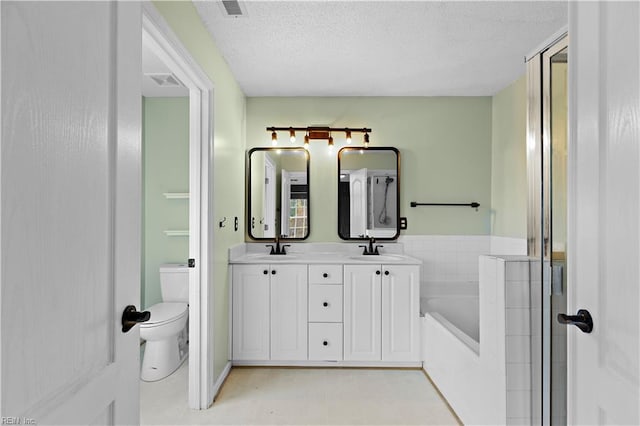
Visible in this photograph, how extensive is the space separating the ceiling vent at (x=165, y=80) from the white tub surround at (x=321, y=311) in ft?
5.04

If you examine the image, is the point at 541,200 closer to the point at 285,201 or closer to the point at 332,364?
the point at 332,364

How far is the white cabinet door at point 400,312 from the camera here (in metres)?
3.07

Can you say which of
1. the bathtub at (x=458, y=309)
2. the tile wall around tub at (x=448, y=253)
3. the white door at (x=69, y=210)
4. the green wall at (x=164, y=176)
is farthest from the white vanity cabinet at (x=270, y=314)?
the white door at (x=69, y=210)

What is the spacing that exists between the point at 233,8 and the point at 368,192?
200cm

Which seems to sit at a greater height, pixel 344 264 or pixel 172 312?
pixel 344 264

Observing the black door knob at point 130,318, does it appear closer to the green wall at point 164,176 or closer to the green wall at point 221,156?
the green wall at point 221,156

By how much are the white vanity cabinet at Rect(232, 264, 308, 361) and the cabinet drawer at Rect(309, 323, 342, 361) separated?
0.06 m

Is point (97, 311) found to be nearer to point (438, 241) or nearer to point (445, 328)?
point (445, 328)

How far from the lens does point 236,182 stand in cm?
326

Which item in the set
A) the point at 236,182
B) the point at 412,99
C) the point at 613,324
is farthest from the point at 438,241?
the point at 613,324

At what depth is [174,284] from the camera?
3348 mm

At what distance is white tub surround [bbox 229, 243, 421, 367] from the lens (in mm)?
3086

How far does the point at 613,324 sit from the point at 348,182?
2.85 metres

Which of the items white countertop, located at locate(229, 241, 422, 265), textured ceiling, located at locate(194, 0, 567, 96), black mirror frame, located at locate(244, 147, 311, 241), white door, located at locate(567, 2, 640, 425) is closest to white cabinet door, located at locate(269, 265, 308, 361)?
white countertop, located at locate(229, 241, 422, 265)
